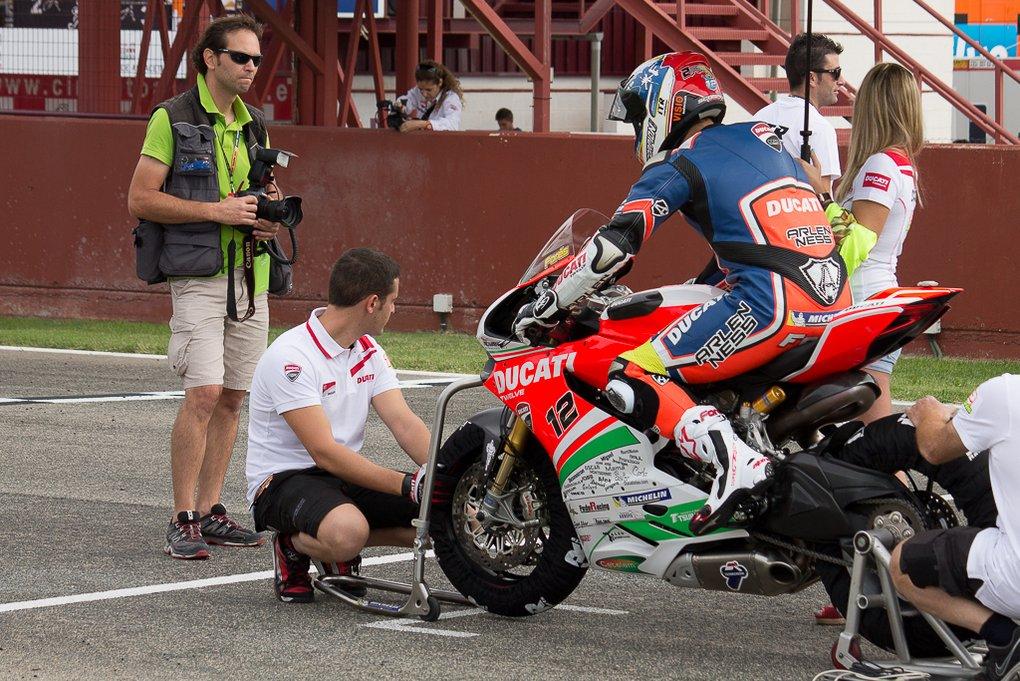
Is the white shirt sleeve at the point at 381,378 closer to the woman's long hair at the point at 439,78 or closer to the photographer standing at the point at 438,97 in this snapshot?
the photographer standing at the point at 438,97

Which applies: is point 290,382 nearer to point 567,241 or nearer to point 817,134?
point 567,241

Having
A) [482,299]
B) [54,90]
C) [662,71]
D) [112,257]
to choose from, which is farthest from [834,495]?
[54,90]

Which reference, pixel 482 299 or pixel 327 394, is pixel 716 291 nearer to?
pixel 327 394

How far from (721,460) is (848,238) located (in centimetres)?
149

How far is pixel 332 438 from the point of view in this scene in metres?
6.20

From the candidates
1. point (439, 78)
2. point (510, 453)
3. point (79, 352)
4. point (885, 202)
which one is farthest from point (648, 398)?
point (439, 78)

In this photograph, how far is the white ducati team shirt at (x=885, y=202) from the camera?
265 inches

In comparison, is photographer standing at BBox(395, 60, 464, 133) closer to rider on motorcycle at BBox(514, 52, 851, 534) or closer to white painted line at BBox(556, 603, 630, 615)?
white painted line at BBox(556, 603, 630, 615)

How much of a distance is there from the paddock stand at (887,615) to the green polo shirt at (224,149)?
343cm

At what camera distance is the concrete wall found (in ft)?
43.7

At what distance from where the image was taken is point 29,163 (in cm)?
1540

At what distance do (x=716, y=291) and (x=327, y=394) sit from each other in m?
1.56

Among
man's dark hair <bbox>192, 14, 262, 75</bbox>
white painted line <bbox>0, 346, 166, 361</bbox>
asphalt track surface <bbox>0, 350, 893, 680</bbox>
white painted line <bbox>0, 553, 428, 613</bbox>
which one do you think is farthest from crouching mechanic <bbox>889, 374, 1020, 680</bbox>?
white painted line <bbox>0, 346, 166, 361</bbox>

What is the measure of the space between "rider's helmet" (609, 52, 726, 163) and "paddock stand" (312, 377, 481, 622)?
106 centimetres
